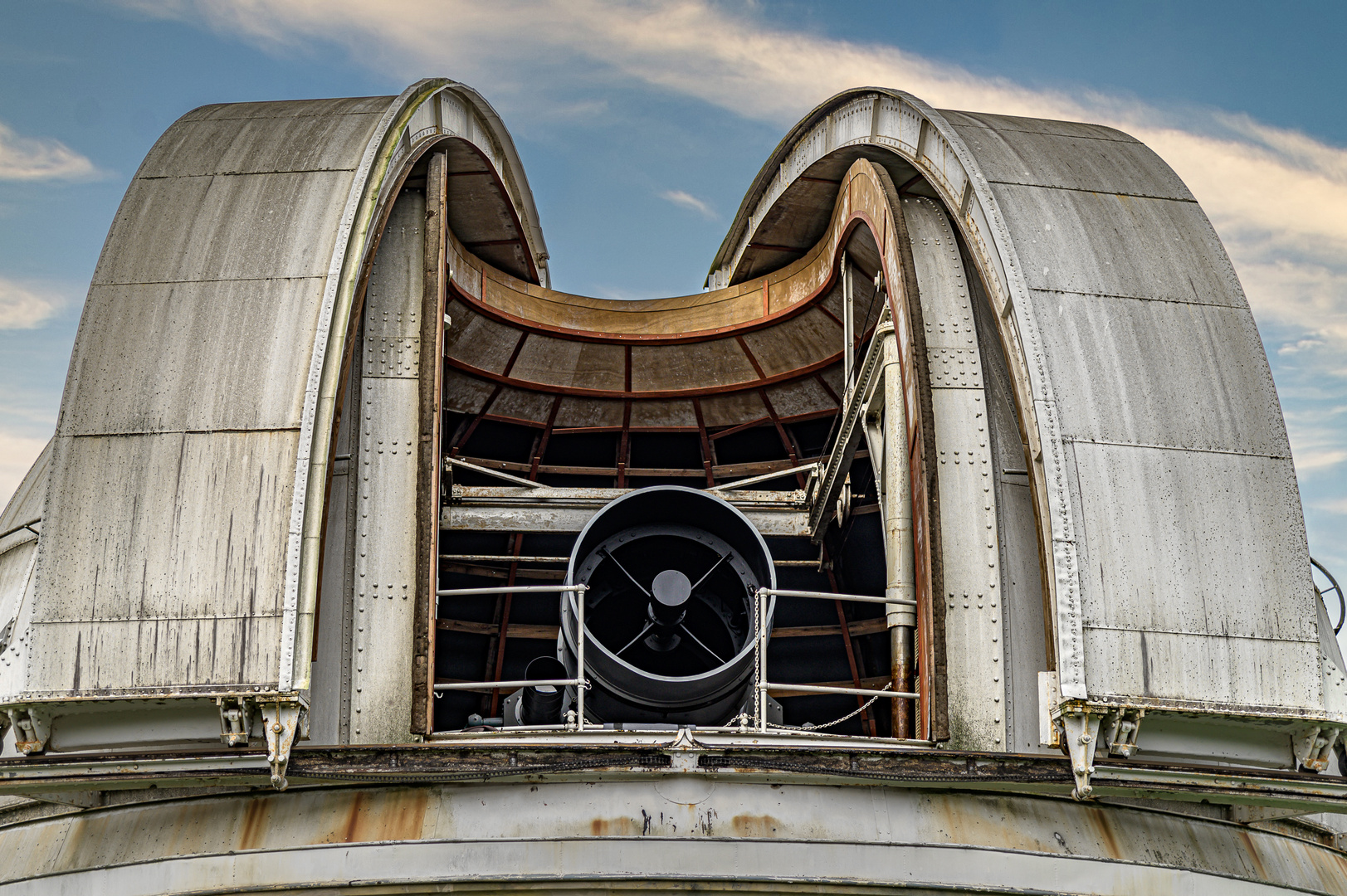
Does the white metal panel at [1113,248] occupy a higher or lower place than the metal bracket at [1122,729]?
higher

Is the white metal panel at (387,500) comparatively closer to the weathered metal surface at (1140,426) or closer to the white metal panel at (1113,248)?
the weathered metal surface at (1140,426)

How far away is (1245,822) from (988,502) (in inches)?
103

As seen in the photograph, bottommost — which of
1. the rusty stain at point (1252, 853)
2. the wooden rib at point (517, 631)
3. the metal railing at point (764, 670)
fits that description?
the rusty stain at point (1252, 853)

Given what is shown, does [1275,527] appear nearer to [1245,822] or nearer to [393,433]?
[1245,822]

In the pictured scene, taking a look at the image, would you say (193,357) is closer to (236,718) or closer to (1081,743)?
(236,718)

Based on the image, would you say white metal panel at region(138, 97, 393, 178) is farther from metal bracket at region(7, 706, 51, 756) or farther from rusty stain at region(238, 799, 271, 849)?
rusty stain at region(238, 799, 271, 849)

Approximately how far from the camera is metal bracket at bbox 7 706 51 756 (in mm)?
6996

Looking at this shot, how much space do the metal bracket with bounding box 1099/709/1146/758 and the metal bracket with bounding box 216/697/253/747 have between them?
481 cm

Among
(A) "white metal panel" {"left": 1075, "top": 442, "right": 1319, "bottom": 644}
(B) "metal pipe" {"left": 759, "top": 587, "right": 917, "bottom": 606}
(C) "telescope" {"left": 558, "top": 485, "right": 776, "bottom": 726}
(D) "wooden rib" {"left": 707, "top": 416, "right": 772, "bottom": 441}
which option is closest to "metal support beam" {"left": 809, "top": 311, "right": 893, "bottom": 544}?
(C) "telescope" {"left": 558, "top": 485, "right": 776, "bottom": 726}

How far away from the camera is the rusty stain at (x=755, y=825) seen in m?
7.12

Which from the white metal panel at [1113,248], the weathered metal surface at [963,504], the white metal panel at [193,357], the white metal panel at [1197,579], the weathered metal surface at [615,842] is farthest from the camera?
the white metal panel at [1113,248]

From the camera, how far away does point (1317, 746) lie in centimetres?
740

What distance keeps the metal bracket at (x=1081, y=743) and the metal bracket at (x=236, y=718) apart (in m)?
4.61

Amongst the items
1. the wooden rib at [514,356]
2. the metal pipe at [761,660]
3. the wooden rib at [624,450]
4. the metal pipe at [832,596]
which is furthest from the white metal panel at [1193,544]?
the wooden rib at [624,450]
